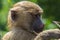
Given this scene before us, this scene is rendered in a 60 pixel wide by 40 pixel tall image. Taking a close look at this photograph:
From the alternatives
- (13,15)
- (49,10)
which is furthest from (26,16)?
(49,10)

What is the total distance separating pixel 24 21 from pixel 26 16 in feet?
0.28

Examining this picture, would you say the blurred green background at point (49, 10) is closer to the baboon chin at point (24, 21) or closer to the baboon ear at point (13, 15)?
the baboon chin at point (24, 21)

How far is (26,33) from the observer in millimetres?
6367

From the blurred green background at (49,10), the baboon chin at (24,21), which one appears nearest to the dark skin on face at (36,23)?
the baboon chin at (24,21)

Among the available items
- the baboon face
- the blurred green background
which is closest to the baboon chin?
the baboon face

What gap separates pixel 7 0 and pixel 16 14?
538 mm

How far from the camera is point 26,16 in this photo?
6.49 meters

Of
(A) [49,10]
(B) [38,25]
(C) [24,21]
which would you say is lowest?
(B) [38,25]

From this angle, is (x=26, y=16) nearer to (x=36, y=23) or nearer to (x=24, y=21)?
(x=24, y=21)

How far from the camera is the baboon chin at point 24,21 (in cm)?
636

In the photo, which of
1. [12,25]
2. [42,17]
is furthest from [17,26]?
[42,17]

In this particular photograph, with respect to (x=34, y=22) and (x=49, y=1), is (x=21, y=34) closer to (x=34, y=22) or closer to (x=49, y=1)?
(x=34, y=22)

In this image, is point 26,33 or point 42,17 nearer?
point 26,33

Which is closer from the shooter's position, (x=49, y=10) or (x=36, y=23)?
(x=36, y=23)
